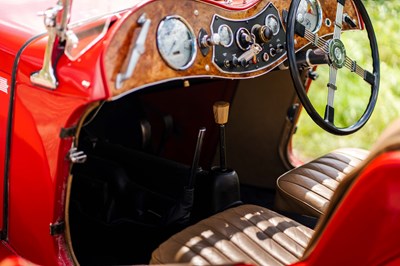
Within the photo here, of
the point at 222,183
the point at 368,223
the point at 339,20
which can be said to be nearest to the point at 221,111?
the point at 222,183

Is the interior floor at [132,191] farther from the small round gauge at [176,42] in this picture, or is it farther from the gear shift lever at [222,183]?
the small round gauge at [176,42]

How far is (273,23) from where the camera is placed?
2.49 metres

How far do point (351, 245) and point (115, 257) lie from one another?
1.38 m

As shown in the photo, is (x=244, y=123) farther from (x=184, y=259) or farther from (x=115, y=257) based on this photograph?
(x=184, y=259)

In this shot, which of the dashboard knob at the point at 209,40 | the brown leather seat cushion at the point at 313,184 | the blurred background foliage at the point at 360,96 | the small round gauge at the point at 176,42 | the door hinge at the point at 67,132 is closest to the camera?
the door hinge at the point at 67,132

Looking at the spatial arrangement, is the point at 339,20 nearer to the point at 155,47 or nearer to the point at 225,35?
the point at 225,35

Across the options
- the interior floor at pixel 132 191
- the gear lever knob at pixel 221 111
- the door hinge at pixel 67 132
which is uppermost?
the door hinge at pixel 67 132

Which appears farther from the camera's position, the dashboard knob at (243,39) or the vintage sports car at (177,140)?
the dashboard knob at (243,39)

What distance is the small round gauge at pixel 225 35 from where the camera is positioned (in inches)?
88.6

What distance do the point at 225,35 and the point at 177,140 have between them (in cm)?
113

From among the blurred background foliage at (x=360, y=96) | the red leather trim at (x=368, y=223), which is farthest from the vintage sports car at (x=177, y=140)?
the blurred background foliage at (x=360, y=96)

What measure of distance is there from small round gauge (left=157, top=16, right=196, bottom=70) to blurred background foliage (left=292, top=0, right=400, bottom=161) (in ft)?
7.47

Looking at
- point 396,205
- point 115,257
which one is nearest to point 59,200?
point 115,257

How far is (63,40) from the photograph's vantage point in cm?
181
